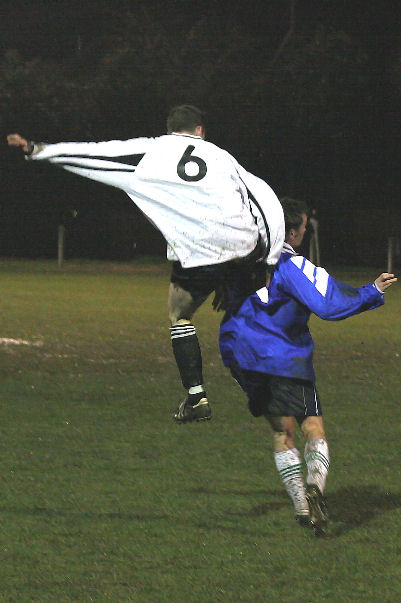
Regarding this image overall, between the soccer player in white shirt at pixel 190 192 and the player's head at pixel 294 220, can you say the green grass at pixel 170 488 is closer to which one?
the soccer player in white shirt at pixel 190 192

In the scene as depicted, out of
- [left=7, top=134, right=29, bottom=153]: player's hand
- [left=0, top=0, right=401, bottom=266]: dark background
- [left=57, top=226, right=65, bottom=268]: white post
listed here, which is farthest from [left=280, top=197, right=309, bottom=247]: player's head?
[left=0, top=0, right=401, bottom=266]: dark background

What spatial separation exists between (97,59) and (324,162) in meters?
9.15

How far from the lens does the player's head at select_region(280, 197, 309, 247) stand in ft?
21.1

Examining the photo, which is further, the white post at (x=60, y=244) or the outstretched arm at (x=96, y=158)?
the white post at (x=60, y=244)

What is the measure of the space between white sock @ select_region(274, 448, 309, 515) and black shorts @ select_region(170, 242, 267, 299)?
35.3 inches

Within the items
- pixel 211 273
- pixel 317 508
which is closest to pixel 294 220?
pixel 211 273

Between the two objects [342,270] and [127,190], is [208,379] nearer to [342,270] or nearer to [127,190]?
[127,190]

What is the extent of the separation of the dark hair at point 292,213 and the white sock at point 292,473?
46.1 inches

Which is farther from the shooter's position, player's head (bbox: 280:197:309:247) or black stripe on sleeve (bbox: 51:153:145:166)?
player's head (bbox: 280:197:309:247)

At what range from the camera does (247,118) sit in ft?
125

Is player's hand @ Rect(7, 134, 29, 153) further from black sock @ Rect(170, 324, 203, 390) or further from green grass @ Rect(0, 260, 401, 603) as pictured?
green grass @ Rect(0, 260, 401, 603)

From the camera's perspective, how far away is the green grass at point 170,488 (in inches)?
222

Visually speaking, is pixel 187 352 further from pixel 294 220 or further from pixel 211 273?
pixel 294 220

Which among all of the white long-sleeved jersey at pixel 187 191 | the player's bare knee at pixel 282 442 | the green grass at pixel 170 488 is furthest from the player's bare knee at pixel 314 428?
the white long-sleeved jersey at pixel 187 191
